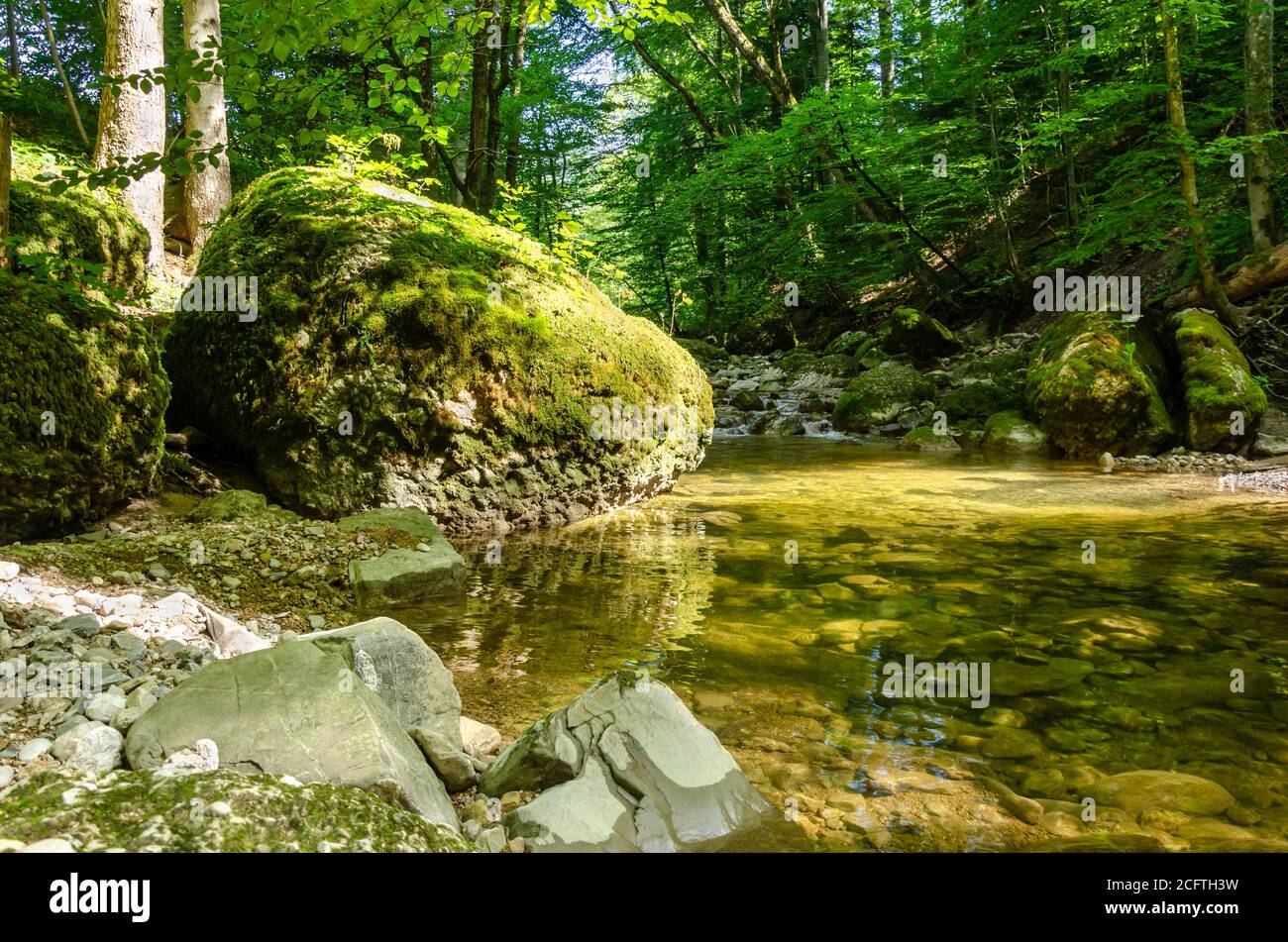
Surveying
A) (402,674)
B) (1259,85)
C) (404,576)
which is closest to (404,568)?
(404,576)

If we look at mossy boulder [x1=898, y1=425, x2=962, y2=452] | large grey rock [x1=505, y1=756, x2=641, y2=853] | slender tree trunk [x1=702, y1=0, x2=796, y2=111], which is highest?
slender tree trunk [x1=702, y1=0, x2=796, y2=111]

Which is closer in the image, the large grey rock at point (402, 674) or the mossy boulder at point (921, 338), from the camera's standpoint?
the large grey rock at point (402, 674)

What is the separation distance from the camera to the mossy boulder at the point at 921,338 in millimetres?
16297

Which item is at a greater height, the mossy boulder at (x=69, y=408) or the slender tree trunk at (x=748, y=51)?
the slender tree trunk at (x=748, y=51)

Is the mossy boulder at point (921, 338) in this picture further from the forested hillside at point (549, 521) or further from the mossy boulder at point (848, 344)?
the forested hillside at point (549, 521)

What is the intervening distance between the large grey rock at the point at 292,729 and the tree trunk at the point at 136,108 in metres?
7.37

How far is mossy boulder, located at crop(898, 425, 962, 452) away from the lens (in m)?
11.8

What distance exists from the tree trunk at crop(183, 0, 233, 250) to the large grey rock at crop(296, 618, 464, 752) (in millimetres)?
6855

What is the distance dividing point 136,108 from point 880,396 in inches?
466

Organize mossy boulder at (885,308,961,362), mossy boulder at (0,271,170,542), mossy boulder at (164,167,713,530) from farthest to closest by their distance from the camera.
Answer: mossy boulder at (885,308,961,362), mossy boulder at (164,167,713,530), mossy boulder at (0,271,170,542)

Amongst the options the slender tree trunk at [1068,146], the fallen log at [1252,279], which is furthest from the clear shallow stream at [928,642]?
the slender tree trunk at [1068,146]

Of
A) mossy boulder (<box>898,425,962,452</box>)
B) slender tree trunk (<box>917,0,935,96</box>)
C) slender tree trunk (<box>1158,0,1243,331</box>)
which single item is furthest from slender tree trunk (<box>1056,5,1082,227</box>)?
mossy boulder (<box>898,425,962,452</box>)

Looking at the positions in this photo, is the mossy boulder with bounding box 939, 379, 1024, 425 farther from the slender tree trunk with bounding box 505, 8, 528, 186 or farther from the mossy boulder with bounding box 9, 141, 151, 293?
the mossy boulder with bounding box 9, 141, 151, 293

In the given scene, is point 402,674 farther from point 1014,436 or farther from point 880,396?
point 880,396
